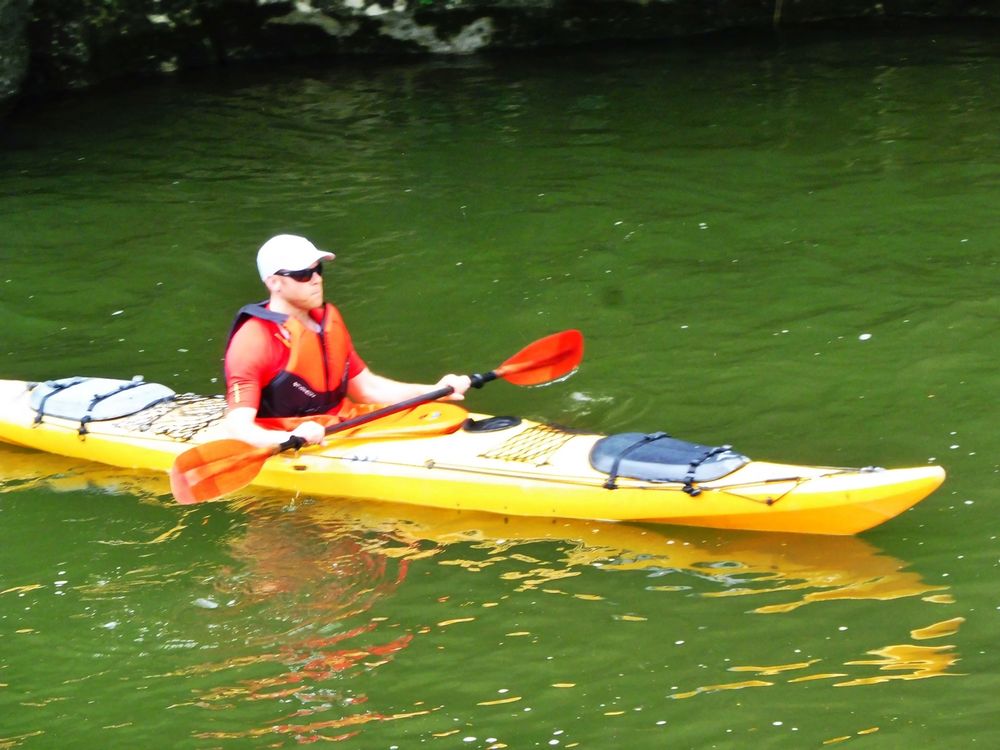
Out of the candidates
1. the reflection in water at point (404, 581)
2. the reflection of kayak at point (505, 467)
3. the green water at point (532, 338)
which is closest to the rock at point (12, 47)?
the green water at point (532, 338)

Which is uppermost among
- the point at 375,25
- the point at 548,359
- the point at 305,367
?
the point at 375,25

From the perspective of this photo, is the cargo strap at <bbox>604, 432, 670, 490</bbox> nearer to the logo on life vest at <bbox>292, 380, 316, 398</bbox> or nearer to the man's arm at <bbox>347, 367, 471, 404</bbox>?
the man's arm at <bbox>347, 367, 471, 404</bbox>

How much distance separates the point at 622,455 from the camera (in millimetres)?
4777

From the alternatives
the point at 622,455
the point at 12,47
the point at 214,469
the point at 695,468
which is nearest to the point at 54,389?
the point at 214,469

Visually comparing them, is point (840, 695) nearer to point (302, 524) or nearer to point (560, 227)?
point (302, 524)

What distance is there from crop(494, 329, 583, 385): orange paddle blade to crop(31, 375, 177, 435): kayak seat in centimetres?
159

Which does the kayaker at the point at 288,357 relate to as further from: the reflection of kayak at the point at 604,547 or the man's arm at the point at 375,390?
the reflection of kayak at the point at 604,547

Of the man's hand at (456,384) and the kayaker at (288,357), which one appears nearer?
the kayaker at (288,357)

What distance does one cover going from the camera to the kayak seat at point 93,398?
5.79m

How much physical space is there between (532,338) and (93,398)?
7.03 ft

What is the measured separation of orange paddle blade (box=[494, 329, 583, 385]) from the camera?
219 inches

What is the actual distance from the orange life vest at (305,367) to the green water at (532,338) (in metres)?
0.41

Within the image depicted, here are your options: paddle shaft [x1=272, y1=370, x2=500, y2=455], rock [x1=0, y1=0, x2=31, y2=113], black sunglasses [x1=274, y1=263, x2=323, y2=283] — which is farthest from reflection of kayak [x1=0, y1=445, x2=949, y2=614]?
rock [x1=0, y1=0, x2=31, y2=113]

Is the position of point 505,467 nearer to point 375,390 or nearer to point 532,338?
point 375,390
